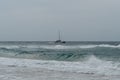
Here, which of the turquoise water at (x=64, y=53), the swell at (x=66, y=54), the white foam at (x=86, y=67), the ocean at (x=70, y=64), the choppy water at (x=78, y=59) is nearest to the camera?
the ocean at (x=70, y=64)

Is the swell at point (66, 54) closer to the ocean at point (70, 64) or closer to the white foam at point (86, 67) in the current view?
the ocean at point (70, 64)

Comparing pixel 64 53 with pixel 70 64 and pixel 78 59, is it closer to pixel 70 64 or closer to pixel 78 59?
pixel 78 59

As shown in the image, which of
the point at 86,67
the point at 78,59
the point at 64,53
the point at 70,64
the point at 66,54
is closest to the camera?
the point at 86,67

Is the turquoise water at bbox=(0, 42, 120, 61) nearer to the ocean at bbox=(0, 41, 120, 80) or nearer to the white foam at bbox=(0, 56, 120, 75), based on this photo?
the ocean at bbox=(0, 41, 120, 80)

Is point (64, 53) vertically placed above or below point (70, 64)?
below

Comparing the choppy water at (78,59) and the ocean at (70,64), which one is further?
the choppy water at (78,59)

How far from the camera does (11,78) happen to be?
1103 centimetres

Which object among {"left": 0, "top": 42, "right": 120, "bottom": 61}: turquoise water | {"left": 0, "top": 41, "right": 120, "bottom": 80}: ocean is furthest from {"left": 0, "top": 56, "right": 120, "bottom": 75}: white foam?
{"left": 0, "top": 42, "right": 120, "bottom": 61}: turquoise water

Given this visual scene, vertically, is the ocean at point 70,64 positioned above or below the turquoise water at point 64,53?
above

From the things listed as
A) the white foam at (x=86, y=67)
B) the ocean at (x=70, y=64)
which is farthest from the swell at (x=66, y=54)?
Result: the white foam at (x=86, y=67)

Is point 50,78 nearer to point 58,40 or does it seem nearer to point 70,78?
point 70,78

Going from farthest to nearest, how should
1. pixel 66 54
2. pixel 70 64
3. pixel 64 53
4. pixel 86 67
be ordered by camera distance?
pixel 64 53 → pixel 66 54 → pixel 70 64 → pixel 86 67

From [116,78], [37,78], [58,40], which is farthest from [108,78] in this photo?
[58,40]

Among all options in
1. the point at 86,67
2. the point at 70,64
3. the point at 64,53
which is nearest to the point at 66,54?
the point at 64,53
